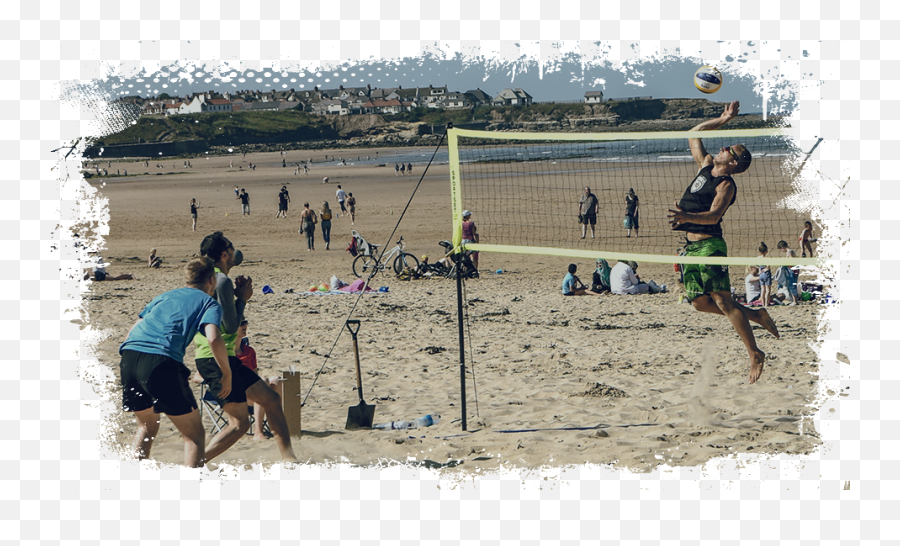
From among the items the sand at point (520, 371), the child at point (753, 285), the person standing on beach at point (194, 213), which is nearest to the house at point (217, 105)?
the person standing on beach at point (194, 213)

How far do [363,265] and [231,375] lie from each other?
12.1 m

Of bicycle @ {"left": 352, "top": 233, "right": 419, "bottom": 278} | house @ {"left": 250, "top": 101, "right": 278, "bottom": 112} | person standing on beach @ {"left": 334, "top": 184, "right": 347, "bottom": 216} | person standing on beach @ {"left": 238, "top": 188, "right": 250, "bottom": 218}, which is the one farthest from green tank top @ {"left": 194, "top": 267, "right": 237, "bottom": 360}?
house @ {"left": 250, "top": 101, "right": 278, "bottom": 112}

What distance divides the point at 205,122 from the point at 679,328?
77788 mm

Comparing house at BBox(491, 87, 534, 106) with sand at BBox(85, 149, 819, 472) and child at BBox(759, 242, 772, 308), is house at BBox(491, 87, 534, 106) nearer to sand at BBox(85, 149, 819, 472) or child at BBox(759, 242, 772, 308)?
sand at BBox(85, 149, 819, 472)

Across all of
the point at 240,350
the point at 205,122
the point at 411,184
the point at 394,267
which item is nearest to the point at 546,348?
the point at 240,350

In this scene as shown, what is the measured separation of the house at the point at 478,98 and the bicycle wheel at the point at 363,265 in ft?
246

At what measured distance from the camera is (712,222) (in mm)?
5645

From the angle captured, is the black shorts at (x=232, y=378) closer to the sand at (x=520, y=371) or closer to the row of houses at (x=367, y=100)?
the sand at (x=520, y=371)

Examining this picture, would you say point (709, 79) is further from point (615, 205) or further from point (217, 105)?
point (217, 105)

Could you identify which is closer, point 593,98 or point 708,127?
point 708,127

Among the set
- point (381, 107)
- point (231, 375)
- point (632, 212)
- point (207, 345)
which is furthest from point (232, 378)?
point (381, 107)

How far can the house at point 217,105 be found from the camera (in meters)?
82.3

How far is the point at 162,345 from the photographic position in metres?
4.05

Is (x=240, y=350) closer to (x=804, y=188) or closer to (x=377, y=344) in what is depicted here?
(x=377, y=344)
